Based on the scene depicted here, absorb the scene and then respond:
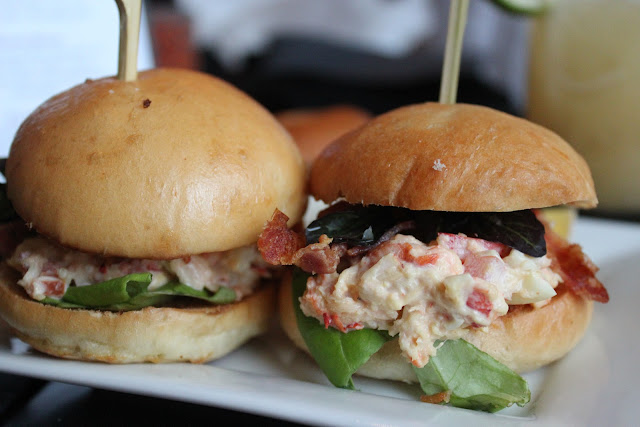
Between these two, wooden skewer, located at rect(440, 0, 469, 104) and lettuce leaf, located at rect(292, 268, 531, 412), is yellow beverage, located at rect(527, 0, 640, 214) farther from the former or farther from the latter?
lettuce leaf, located at rect(292, 268, 531, 412)

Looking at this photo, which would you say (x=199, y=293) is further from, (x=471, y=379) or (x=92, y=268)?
(x=471, y=379)

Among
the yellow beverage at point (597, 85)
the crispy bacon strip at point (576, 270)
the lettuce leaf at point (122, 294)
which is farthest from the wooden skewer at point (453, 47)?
the yellow beverage at point (597, 85)

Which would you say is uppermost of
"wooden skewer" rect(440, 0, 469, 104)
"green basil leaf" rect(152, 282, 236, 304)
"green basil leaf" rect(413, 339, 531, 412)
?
"wooden skewer" rect(440, 0, 469, 104)

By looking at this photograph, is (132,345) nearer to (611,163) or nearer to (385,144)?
(385,144)

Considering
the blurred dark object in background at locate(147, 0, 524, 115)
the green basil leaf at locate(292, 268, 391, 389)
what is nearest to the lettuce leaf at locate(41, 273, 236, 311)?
the green basil leaf at locate(292, 268, 391, 389)

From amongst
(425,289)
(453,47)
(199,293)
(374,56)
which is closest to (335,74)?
(374,56)

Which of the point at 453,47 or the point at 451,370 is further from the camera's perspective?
the point at 453,47
